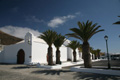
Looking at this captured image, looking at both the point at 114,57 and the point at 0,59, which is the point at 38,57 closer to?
the point at 0,59

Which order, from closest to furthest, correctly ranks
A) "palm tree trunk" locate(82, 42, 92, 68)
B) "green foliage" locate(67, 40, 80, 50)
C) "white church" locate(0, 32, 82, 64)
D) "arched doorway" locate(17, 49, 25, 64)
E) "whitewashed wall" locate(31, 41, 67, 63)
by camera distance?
"palm tree trunk" locate(82, 42, 92, 68)
"white church" locate(0, 32, 82, 64)
"whitewashed wall" locate(31, 41, 67, 63)
"arched doorway" locate(17, 49, 25, 64)
"green foliage" locate(67, 40, 80, 50)

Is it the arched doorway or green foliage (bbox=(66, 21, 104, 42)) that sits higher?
green foliage (bbox=(66, 21, 104, 42))

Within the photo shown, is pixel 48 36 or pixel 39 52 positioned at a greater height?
pixel 48 36

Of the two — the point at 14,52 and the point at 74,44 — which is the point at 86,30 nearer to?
the point at 74,44

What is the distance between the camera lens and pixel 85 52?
475 inches

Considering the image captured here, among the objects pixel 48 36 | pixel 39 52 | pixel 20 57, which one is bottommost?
pixel 20 57

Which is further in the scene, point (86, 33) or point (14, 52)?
point (14, 52)

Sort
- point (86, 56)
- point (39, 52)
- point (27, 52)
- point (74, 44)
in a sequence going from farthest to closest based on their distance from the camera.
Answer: point (74, 44) < point (39, 52) < point (27, 52) < point (86, 56)

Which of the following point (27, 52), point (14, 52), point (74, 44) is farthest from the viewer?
point (74, 44)

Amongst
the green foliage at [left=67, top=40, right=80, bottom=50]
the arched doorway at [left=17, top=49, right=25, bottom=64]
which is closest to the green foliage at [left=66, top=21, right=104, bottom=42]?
the green foliage at [left=67, top=40, right=80, bottom=50]

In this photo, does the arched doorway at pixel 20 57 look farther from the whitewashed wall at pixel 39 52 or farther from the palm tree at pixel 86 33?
the palm tree at pixel 86 33

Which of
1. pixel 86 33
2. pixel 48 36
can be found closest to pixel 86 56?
pixel 86 33

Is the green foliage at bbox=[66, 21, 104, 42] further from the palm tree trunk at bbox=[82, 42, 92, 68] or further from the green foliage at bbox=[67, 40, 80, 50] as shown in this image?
the green foliage at bbox=[67, 40, 80, 50]

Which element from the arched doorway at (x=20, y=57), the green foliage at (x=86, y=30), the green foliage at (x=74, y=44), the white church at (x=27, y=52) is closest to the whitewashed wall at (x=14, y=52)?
the white church at (x=27, y=52)
